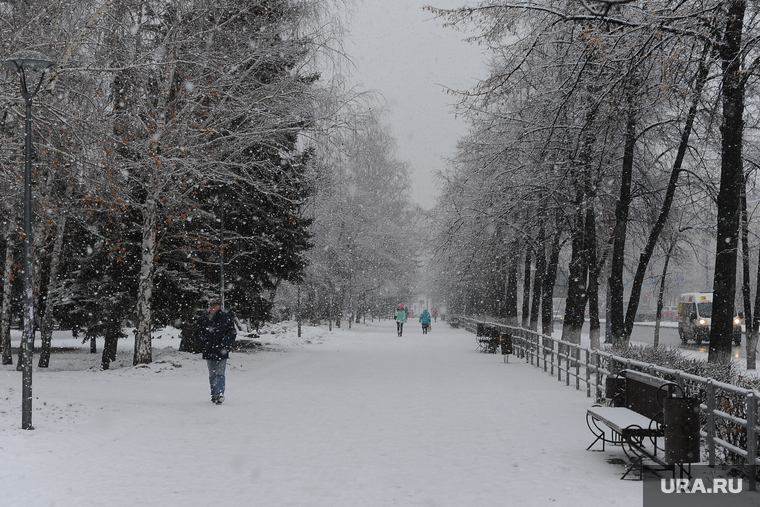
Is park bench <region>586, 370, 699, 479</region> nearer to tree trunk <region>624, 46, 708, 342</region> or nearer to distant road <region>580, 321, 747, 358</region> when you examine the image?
tree trunk <region>624, 46, 708, 342</region>

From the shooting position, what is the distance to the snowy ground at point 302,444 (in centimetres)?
668

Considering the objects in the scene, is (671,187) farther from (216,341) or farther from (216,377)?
(216,377)

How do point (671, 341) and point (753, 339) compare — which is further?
point (671, 341)

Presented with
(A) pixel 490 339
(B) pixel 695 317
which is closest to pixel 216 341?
(A) pixel 490 339

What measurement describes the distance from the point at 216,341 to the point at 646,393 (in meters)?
6.88

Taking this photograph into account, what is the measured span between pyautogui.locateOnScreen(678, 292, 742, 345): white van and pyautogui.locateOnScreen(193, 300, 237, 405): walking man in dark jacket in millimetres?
31725

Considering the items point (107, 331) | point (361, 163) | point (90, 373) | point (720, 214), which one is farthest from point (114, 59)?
point (361, 163)

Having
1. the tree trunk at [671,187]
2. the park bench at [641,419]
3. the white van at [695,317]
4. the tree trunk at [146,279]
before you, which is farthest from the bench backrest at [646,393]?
the white van at [695,317]

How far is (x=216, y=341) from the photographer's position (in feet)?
40.2

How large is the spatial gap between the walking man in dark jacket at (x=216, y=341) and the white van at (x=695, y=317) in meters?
31.7

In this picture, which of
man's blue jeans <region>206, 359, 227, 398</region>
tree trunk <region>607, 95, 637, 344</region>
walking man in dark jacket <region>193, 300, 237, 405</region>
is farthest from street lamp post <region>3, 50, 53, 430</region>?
tree trunk <region>607, 95, 637, 344</region>

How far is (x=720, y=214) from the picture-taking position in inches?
464

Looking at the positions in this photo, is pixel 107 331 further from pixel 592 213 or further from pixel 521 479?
pixel 521 479

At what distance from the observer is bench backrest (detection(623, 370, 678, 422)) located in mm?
7672
